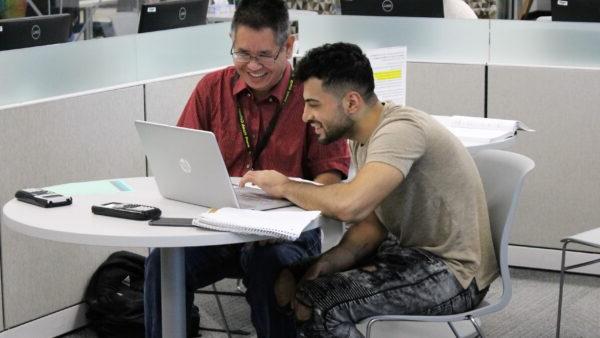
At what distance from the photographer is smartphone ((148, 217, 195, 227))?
2.37m

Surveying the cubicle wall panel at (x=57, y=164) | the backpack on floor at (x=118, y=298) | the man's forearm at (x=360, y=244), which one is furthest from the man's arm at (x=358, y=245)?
the cubicle wall panel at (x=57, y=164)

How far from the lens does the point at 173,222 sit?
93.7 inches

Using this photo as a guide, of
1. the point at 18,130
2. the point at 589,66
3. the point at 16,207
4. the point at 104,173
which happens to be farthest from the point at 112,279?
the point at 589,66

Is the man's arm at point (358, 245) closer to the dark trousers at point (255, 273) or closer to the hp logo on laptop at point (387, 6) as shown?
the dark trousers at point (255, 273)

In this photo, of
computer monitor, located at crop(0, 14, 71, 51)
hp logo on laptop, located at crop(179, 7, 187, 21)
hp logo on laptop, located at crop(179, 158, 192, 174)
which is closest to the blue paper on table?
hp logo on laptop, located at crop(179, 158, 192, 174)

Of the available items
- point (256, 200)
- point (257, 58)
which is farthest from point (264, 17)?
point (256, 200)

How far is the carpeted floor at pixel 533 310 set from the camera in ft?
12.6

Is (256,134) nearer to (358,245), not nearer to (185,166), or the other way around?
(358,245)

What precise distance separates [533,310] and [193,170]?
202 centimetres

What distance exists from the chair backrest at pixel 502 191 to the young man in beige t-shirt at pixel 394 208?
0.05 m

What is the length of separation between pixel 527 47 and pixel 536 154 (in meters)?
0.46

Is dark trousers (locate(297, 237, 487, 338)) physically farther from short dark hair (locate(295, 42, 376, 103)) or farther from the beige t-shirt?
short dark hair (locate(295, 42, 376, 103))

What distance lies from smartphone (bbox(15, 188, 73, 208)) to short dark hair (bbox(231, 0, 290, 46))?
732 mm

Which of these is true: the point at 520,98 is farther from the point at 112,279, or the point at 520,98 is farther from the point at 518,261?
the point at 112,279
